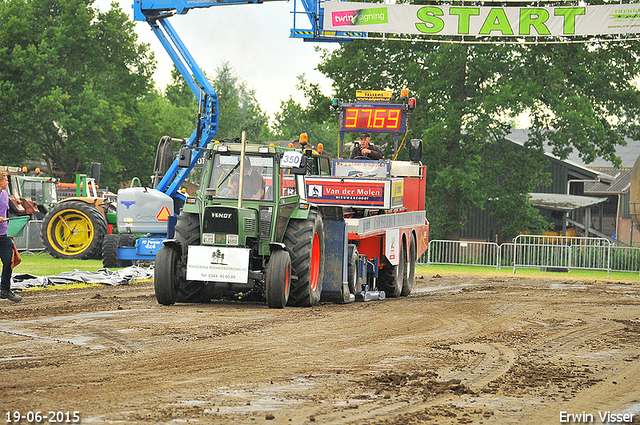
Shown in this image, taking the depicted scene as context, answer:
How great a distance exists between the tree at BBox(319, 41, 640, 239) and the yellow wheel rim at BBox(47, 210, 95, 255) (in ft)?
49.5

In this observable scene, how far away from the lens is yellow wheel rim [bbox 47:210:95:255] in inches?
907

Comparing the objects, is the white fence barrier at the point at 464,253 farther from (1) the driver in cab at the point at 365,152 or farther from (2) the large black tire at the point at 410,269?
(1) the driver in cab at the point at 365,152

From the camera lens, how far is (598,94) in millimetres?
34562

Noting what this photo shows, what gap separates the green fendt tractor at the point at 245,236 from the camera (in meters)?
11.8

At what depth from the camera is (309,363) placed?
778 centimetres

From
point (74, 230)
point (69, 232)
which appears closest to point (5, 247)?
point (74, 230)

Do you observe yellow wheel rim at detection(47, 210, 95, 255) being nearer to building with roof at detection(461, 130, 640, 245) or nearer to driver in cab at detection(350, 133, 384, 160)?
driver in cab at detection(350, 133, 384, 160)

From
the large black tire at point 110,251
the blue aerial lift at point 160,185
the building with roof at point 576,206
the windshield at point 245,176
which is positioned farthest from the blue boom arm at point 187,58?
the building with roof at point 576,206

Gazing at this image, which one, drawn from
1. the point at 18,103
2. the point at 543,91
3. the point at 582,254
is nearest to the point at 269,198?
the point at 582,254

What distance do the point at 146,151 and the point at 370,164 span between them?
3043 cm

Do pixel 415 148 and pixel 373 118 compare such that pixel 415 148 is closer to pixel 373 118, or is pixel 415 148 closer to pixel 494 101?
pixel 373 118

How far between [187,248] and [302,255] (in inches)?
66.4

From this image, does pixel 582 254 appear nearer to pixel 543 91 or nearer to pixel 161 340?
pixel 543 91

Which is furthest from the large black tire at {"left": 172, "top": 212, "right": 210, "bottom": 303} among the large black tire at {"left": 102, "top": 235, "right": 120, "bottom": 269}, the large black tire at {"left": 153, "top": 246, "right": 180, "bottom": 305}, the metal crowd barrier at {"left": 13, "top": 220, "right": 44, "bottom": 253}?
the metal crowd barrier at {"left": 13, "top": 220, "right": 44, "bottom": 253}
